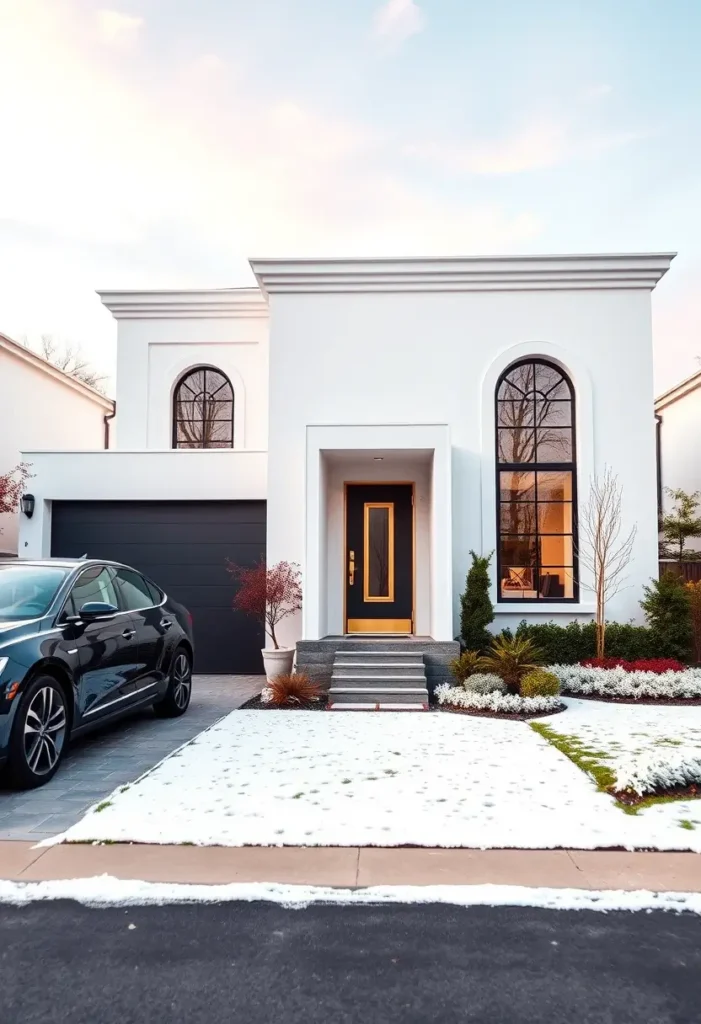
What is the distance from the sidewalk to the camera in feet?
11.1

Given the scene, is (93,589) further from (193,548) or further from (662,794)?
(662,794)

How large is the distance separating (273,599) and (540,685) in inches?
141

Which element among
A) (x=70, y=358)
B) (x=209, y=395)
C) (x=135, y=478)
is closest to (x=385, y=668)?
(x=135, y=478)

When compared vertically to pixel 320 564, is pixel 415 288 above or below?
above

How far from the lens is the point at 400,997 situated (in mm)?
2432

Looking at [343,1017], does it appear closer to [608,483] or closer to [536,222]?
[608,483]

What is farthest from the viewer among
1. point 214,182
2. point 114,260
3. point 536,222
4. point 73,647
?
point 114,260

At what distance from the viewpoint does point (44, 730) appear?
488 cm

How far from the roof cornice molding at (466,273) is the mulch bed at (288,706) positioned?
5977 millimetres

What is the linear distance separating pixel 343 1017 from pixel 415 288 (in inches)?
378

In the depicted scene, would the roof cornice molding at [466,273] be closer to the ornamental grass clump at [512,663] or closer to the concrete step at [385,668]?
the ornamental grass clump at [512,663]

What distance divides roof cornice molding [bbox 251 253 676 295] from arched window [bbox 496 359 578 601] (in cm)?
124

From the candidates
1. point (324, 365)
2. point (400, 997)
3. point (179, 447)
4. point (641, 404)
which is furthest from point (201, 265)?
point (400, 997)

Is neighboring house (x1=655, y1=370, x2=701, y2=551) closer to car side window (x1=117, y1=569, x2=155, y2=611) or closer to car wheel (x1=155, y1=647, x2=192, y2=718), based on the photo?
car wheel (x1=155, y1=647, x2=192, y2=718)
